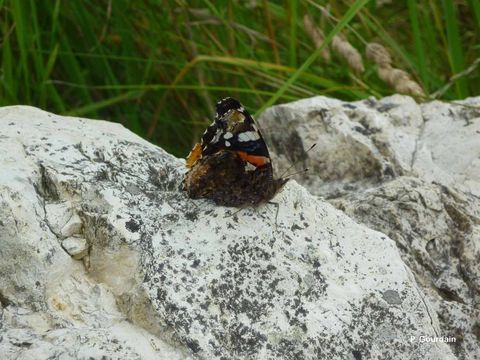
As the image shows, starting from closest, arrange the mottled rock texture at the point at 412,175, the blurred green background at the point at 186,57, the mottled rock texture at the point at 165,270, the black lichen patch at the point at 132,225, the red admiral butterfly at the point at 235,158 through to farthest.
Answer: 1. the mottled rock texture at the point at 165,270
2. the black lichen patch at the point at 132,225
3. the red admiral butterfly at the point at 235,158
4. the mottled rock texture at the point at 412,175
5. the blurred green background at the point at 186,57

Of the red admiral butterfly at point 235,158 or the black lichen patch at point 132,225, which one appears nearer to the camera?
the black lichen patch at point 132,225

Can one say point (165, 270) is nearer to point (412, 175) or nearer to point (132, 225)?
point (132, 225)

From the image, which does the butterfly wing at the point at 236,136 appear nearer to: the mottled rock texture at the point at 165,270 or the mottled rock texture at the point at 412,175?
the mottled rock texture at the point at 165,270

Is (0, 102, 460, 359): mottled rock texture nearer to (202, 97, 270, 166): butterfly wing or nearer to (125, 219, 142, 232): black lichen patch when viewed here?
(125, 219, 142, 232): black lichen patch

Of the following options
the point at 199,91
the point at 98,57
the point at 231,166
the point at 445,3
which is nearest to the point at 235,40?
A: the point at 199,91

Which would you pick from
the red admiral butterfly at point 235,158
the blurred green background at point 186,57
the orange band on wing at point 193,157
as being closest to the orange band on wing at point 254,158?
the red admiral butterfly at point 235,158

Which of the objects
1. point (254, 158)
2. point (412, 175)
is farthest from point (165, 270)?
point (412, 175)

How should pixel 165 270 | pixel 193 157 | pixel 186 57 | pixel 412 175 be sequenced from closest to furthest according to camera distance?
pixel 165 270
pixel 193 157
pixel 412 175
pixel 186 57

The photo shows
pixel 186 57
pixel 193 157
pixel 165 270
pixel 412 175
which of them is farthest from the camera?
pixel 186 57
